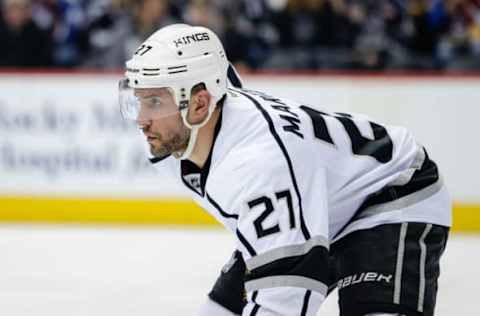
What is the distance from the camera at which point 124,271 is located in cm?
512

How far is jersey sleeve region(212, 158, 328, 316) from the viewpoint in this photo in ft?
Answer: 7.82

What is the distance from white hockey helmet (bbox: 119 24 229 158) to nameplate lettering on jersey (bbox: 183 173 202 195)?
0.15m

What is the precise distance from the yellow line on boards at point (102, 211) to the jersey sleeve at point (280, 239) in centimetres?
414

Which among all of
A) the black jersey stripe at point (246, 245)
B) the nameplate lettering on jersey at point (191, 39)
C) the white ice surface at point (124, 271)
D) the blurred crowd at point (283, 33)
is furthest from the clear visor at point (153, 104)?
the blurred crowd at point (283, 33)

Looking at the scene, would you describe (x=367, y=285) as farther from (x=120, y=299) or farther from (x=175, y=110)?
(x=120, y=299)

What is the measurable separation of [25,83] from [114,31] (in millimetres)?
920

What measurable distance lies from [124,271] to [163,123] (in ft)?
8.71

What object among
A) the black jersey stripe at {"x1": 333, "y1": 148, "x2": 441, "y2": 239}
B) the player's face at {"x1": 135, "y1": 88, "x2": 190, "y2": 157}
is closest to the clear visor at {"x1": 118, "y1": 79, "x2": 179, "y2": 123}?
the player's face at {"x1": 135, "y1": 88, "x2": 190, "y2": 157}

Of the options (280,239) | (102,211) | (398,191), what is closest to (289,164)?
(280,239)

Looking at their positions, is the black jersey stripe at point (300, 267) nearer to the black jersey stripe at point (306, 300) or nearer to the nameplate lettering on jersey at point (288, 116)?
the black jersey stripe at point (306, 300)

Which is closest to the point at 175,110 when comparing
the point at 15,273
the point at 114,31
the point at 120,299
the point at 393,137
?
the point at 393,137

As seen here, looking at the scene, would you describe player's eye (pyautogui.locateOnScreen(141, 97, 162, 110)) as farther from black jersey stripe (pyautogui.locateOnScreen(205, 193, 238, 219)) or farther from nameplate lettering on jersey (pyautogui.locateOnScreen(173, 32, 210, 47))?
A: black jersey stripe (pyautogui.locateOnScreen(205, 193, 238, 219))

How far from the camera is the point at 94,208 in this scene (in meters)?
6.73

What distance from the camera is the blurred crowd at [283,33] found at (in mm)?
7133
